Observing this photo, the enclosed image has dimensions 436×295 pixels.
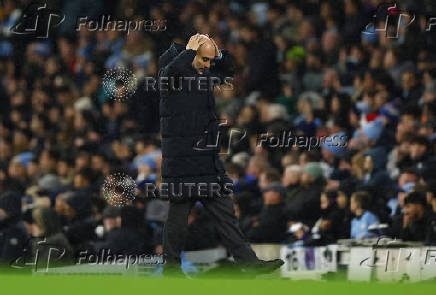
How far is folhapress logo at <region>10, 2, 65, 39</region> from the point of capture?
671 inches

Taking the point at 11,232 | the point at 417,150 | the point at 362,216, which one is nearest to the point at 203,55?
the point at 362,216

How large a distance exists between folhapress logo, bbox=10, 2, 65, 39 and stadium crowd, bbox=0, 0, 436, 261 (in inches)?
4.3

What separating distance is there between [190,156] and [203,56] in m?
0.74

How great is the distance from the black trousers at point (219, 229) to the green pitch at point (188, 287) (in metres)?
1.02

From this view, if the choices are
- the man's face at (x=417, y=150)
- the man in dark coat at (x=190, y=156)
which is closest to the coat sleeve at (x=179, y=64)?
the man in dark coat at (x=190, y=156)

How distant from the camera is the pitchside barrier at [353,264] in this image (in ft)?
30.5

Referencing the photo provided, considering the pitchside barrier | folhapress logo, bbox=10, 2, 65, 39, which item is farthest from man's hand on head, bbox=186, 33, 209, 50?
folhapress logo, bbox=10, 2, 65, 39

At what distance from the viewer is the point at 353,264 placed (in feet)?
31.7

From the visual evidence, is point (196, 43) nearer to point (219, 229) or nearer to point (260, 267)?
point (219, 229)

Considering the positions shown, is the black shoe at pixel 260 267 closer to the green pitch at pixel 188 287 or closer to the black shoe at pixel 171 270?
the black shoe at pixel 171 270

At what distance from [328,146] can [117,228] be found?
2.37 meters

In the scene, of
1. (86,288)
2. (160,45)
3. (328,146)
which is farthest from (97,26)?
(86,288)

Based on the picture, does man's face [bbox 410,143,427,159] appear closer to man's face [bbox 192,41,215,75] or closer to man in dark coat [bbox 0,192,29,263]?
man's face [bbox 192,41,215,75]

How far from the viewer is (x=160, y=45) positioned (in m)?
15.0
